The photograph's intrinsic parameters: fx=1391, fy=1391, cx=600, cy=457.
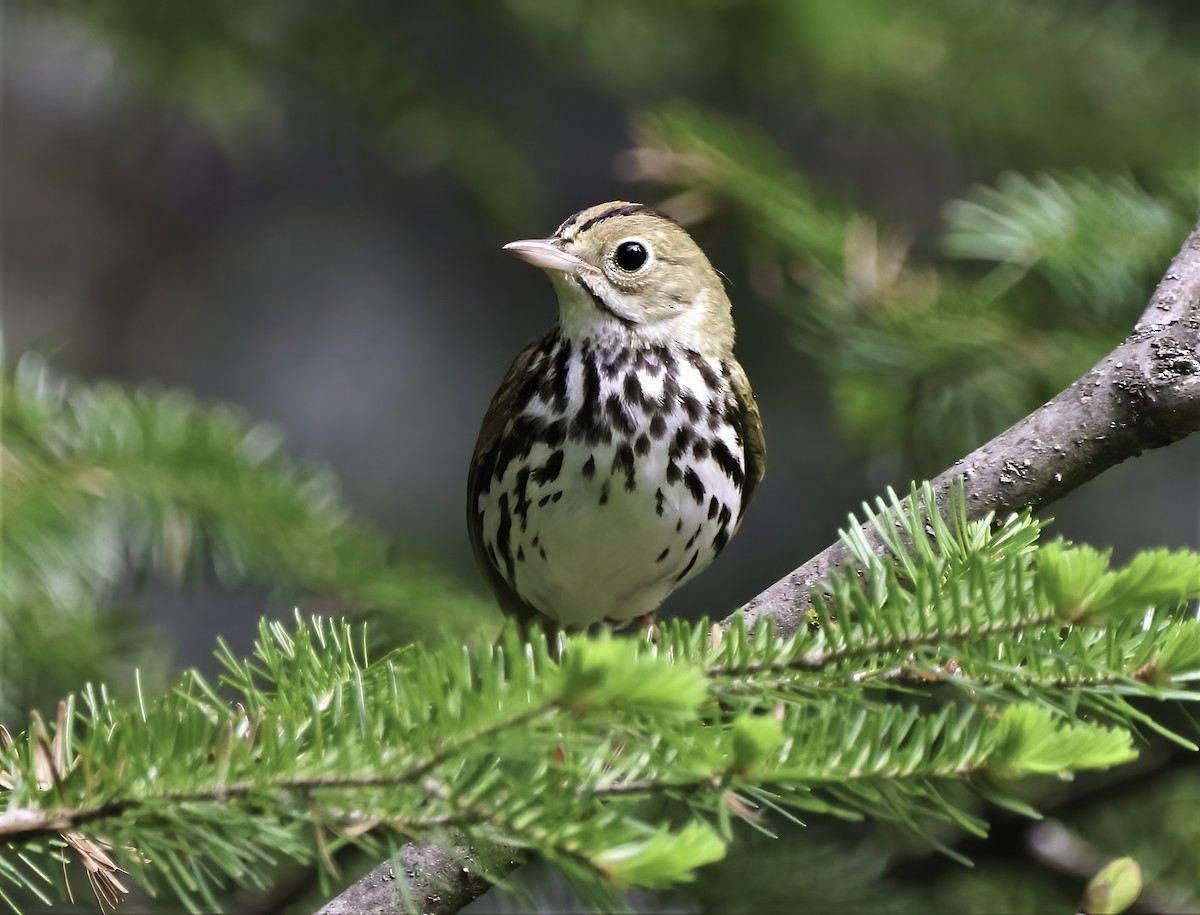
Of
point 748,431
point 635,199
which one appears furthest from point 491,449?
point 635,199

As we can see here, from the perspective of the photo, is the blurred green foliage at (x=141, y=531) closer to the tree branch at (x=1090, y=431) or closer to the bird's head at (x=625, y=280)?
the bird's head at (x=625, y=280)

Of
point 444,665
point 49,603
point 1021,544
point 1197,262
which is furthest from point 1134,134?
point 444,665

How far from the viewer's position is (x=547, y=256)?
75.5 inches

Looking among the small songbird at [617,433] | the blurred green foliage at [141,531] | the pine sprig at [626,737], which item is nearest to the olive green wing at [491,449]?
the small songbird at [617,433]

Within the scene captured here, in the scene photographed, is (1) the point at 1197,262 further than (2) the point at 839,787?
Yes

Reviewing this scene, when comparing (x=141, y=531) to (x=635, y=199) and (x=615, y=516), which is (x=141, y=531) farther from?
(x=635, y=199)

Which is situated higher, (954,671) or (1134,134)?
(1134,134)

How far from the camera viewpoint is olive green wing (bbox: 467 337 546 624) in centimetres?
202

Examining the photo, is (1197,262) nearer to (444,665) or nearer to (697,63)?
(444,665)

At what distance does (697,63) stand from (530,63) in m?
0.64

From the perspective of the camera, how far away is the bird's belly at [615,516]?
6.05 feet

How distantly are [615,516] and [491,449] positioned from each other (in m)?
0.28

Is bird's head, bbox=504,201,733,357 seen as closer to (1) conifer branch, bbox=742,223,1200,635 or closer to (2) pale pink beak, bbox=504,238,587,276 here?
(2) pale pink beak, bbox=504,238,587,276

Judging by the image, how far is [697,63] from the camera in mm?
2707
